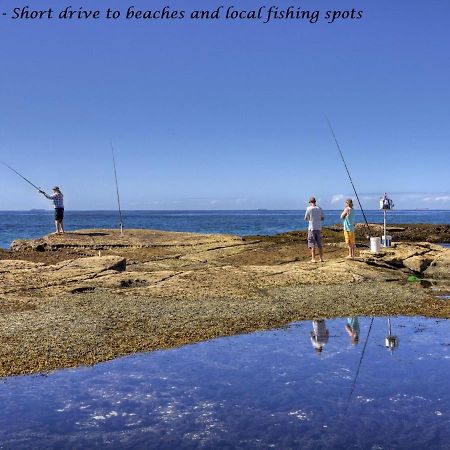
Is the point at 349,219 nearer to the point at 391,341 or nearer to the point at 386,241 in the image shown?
the point at 386,241

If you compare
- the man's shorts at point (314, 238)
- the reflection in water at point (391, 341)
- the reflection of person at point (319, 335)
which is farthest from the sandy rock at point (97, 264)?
the reflection in water at point (391, 341)

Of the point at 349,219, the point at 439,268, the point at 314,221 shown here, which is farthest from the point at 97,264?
the point at 439,268

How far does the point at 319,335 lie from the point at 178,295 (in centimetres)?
441

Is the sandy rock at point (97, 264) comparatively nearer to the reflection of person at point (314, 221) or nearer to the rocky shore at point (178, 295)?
the rocky shore at point (178, 295)

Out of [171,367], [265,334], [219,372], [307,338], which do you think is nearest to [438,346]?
[307,338]

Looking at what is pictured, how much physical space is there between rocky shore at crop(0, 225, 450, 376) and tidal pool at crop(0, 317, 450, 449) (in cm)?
97

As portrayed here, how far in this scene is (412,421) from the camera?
6246 mm

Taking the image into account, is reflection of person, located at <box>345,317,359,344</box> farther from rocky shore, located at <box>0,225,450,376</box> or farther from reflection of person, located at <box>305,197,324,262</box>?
reflection of person, located at <box>305,197,324,262</box>

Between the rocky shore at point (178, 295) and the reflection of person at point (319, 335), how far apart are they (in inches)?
25.4

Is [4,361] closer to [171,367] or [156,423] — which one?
[171,367]

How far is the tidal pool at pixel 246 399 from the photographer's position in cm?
585

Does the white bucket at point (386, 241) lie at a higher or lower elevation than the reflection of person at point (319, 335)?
higher

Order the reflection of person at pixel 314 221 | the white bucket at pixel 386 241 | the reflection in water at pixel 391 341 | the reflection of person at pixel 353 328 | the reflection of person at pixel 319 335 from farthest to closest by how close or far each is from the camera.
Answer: the white bucket at pixel 386 241, the reflection of person at pixel 314 221, the reflection of person at pixel 353 328, the reflection of person at pixel 319 335, the reflection in water at pixel 391 341

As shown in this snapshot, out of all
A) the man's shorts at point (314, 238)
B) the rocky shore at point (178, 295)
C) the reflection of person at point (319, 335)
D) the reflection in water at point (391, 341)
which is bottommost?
the reflection in water at point (391, 341)
